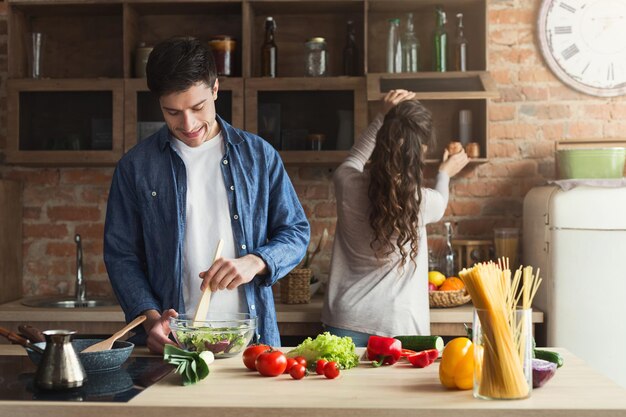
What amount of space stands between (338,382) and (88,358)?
0.56 metres

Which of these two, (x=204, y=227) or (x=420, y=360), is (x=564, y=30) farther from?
(x=420, y=360)

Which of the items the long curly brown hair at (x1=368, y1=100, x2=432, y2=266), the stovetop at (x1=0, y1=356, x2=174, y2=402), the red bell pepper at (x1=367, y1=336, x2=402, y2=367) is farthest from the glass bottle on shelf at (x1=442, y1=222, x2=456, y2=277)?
the stovetop at (x1=0, y1=356, x2=174, y2=402)

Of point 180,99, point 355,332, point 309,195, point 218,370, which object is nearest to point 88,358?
point 218,370

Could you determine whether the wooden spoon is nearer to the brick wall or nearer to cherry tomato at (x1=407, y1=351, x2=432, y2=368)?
cherry tomato at (x1=407, y1=351, x2=432, y2=368)

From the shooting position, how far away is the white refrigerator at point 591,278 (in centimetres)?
348

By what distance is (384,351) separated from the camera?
198cm

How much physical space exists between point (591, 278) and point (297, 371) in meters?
2.10

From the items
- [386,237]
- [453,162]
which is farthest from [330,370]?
[453,162]

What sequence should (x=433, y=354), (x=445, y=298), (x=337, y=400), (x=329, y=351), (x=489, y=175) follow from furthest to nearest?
(x=489, y=175)
(x=445, y=298)
(x=433, y=354)
(x=329, y=351)
(x=337, y=400)

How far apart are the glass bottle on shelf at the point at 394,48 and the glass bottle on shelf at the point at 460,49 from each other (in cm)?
27

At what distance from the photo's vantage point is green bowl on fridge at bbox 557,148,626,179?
3.68m

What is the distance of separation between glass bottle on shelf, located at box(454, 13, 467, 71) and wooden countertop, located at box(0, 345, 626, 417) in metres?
2.37

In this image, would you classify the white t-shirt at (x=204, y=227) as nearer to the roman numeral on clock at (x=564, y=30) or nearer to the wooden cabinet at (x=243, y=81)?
the wooden cabinet at (x=243, y=81)

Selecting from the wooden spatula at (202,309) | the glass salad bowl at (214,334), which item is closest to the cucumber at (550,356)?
the glass salad bowl at (214,334)
